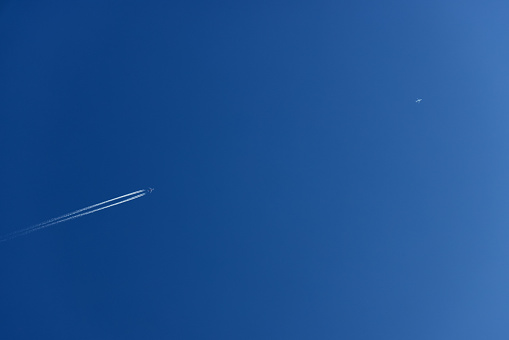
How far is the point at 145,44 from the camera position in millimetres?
5000

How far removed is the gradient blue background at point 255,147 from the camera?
4898 millimetres

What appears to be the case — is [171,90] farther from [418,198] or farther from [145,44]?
[418,198]

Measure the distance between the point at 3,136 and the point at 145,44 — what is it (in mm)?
1929

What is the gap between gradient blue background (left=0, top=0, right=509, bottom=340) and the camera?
4898mm

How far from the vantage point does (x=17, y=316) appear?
4785 millimetres

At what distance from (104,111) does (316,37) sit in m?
2.61

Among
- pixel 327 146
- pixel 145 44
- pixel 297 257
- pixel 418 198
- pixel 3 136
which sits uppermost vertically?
pixel 145 44

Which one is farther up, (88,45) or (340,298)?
(88,45)

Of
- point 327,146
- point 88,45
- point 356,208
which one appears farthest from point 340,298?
point 88,45

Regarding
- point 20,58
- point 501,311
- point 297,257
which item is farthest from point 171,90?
point 501,311

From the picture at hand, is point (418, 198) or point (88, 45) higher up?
point (88, 45)

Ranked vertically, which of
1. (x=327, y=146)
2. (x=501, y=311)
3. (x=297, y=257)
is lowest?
(x=501, y=311)

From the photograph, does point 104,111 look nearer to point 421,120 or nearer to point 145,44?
point 145,44

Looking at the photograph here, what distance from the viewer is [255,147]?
5020 mm
